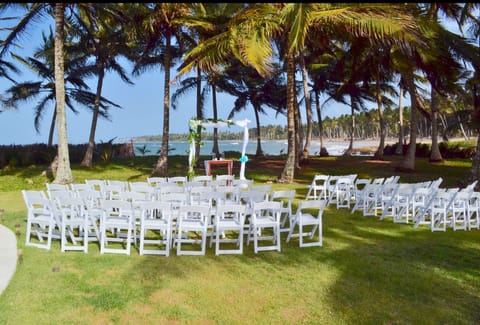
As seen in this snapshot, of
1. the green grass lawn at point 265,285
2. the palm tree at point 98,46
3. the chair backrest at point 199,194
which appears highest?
the palm tree at point 98,46

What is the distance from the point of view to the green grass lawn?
410cm

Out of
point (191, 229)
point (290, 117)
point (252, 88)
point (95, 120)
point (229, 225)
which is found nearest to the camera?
point (191, 229)

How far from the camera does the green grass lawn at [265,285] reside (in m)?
4.10

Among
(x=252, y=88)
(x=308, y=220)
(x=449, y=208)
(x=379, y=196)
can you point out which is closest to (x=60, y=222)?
(x=308, y=220)

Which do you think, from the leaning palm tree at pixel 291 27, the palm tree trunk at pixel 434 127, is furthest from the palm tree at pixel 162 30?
the palm tree trunk at pixel 434 127

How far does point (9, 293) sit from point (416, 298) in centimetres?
492

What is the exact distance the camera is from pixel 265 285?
496cm

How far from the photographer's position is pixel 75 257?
5992mm

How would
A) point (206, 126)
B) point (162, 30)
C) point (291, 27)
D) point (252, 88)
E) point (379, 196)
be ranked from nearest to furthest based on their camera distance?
1. point (379, 196)
2. point (291, 27)
3. point (206, 126)
4. point (162, 30)
5. point (252, 88)

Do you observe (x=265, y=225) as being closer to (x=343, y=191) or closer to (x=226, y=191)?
(x=226, y=191)

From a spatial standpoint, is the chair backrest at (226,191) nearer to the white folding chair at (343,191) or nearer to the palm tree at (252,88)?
the white folding chair at (343,191)

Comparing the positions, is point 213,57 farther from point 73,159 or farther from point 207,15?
point 73,159

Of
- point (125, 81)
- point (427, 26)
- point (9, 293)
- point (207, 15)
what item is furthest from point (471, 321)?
point (125, 81)

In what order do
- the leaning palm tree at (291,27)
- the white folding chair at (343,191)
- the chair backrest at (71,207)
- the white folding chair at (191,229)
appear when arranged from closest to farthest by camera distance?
the white folding chair at (191,229) < the chair backrest at (71,207) < the white folding chair at (343,191) < the leaning palm tree at (291,27)
